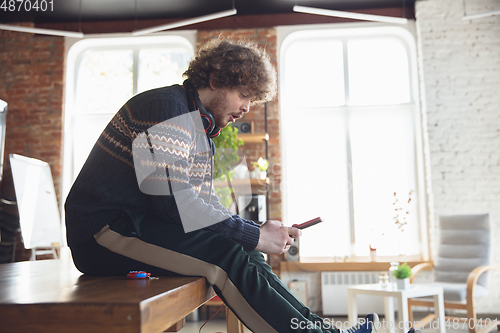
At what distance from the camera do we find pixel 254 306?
37.4 inches

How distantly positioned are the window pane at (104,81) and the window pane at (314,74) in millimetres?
2208

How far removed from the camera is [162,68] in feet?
18.3

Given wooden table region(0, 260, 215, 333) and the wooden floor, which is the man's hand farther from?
the wooden floor

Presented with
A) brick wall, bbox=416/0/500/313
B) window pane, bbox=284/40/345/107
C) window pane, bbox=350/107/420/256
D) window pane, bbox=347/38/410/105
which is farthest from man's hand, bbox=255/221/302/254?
window pane, bbox=347/38/410/105

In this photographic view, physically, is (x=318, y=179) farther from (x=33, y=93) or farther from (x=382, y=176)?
(x=33, y=93)

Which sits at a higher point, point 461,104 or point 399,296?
point 461,104

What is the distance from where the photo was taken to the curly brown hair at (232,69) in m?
1.39

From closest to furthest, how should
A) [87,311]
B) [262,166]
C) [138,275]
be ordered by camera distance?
1. [87,311]
2. [138,275]
3. [262,166]

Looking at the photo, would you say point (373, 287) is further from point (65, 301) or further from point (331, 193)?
point (65, 301)

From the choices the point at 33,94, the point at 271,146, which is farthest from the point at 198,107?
the point at 33,94

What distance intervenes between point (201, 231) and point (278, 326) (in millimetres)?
301

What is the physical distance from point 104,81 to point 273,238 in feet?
16.8

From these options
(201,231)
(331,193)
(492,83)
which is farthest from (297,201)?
(201,231)

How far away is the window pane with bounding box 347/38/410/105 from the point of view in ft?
17.4
